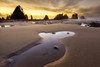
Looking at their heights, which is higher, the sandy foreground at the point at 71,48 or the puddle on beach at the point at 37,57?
the sandy foreground at the point at 71,48

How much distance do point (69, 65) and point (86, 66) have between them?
42 centimetres

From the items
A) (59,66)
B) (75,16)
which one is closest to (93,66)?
(59,66)

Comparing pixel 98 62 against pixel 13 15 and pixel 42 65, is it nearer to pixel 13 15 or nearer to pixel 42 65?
pixel 42 65

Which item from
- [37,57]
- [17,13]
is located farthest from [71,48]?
[17,13]

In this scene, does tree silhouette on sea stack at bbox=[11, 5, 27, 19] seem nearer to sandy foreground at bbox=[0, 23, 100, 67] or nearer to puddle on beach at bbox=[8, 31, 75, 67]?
sandy foreground at bbox=[0, 23, 100, 67]

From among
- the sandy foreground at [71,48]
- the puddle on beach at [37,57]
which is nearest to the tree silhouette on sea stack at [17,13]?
the sandy foreground at [71,48]

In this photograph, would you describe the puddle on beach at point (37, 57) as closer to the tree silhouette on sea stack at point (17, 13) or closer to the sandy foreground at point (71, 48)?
the sandy foreground at point (71, 48)

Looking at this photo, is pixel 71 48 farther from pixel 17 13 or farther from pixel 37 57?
pixel 17 13

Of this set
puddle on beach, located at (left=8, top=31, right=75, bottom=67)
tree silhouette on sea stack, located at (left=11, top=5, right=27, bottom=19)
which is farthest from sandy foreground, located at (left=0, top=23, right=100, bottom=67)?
tree silhouette on sea stack, located at (left=11, top=5, right=27, bottom=19)

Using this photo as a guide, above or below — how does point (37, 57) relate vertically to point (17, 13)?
below

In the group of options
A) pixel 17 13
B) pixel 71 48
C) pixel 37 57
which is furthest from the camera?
pixel 17 13

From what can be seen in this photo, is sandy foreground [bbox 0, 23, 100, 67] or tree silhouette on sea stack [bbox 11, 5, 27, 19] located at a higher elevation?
tree silhouette on sea stack [bbox 11, 5, 27, 19]

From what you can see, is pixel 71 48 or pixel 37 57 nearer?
pixel 37 57

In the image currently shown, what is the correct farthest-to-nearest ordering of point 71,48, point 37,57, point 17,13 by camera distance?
point 17,13, point 71,48, point 37,57
